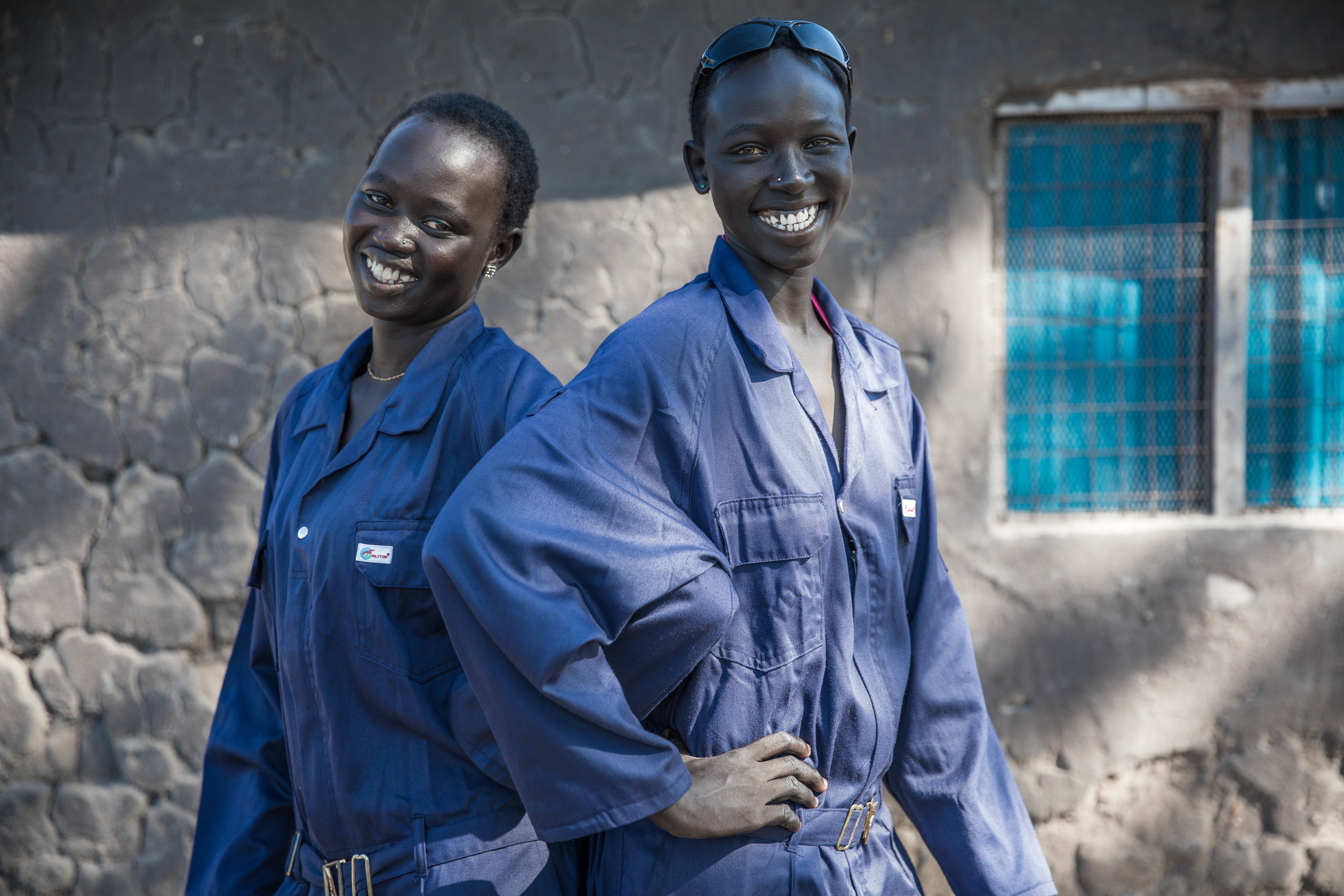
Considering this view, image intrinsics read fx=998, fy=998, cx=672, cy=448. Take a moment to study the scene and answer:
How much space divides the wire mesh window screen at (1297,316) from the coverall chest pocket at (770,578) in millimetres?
2328

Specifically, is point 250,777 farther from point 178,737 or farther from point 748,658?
point 178,737

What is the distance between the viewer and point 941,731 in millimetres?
1490

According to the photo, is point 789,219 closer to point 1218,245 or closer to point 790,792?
point 790,792

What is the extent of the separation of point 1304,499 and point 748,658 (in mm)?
2536

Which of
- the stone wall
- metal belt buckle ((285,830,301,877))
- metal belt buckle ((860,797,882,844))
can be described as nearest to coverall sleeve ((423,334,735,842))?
metal belt buckle ((860,797,882,844))

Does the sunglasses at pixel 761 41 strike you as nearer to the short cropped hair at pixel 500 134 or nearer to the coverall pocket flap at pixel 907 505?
the short cropped hair at pixel 500 134

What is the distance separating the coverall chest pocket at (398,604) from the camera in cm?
140

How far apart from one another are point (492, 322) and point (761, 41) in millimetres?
1686

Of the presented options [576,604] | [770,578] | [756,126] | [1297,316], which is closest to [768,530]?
[770,578]

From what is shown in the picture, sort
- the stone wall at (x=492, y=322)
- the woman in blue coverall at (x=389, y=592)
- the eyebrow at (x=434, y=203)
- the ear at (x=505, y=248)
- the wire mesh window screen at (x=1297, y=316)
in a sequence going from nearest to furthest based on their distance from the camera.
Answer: the woman in blue coverall at (x=389, y=592), the eyebrow at (x=434, y=203), the ear at (x=505, y=248), the stone wall at (x=492, y=322), the wire mesh window screen at (x=1297, y=316)

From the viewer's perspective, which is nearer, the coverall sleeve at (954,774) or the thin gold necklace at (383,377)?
the coverall sleeve at (954,774)

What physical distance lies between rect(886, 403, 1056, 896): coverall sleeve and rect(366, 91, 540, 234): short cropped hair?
0.83m

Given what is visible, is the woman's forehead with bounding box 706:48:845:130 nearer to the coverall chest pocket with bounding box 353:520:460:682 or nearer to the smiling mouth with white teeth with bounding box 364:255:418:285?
the smiling mouth with white teeth with bounding box 364:255:418:285

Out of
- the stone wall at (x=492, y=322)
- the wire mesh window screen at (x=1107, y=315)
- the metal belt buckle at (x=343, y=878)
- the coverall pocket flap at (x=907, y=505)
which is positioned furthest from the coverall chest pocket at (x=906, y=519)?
the wire mesh window screen at (x=1107, y=315)
